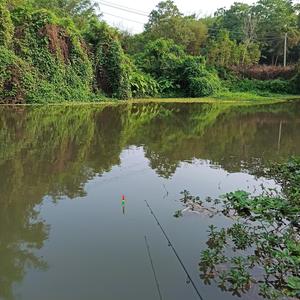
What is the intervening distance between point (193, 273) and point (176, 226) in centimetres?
119

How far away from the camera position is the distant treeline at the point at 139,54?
21.0 meters

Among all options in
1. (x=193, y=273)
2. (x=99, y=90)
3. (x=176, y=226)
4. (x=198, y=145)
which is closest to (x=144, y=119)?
(x=198, y=145)

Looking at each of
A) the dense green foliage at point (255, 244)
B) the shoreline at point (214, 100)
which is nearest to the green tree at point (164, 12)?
the shoreline at point (214, 100)

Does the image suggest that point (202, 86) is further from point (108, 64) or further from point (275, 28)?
point (275, 28)

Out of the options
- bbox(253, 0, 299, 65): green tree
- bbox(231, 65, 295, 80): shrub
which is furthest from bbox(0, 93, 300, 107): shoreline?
bbox(253, 0, 299, 65): green tree

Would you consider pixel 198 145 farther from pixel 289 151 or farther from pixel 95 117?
pixel 95 117

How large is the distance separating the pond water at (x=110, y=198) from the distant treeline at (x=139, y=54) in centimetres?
882

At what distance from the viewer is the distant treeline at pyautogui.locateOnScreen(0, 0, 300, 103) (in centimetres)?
2097

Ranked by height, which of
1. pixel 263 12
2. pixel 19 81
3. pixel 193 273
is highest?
pixel 263 12

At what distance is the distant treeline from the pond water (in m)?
8.82

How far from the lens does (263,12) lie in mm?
50562

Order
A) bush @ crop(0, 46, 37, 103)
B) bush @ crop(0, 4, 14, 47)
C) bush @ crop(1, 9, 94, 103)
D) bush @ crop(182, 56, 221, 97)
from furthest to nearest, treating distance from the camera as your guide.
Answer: bush @ crop(182, 56, 221, 97)
bush @ crop(0, 4, 14, 47)
bush @ crop(1, 9, 94, 103)
bush @ crop(0, 46, 37, 103)

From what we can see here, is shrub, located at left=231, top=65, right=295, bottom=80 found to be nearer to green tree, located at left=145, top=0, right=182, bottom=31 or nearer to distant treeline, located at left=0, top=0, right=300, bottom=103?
distant treeline, located at left=0, top=0, right=300, bottom=103

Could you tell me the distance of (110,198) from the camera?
600 centimetres
